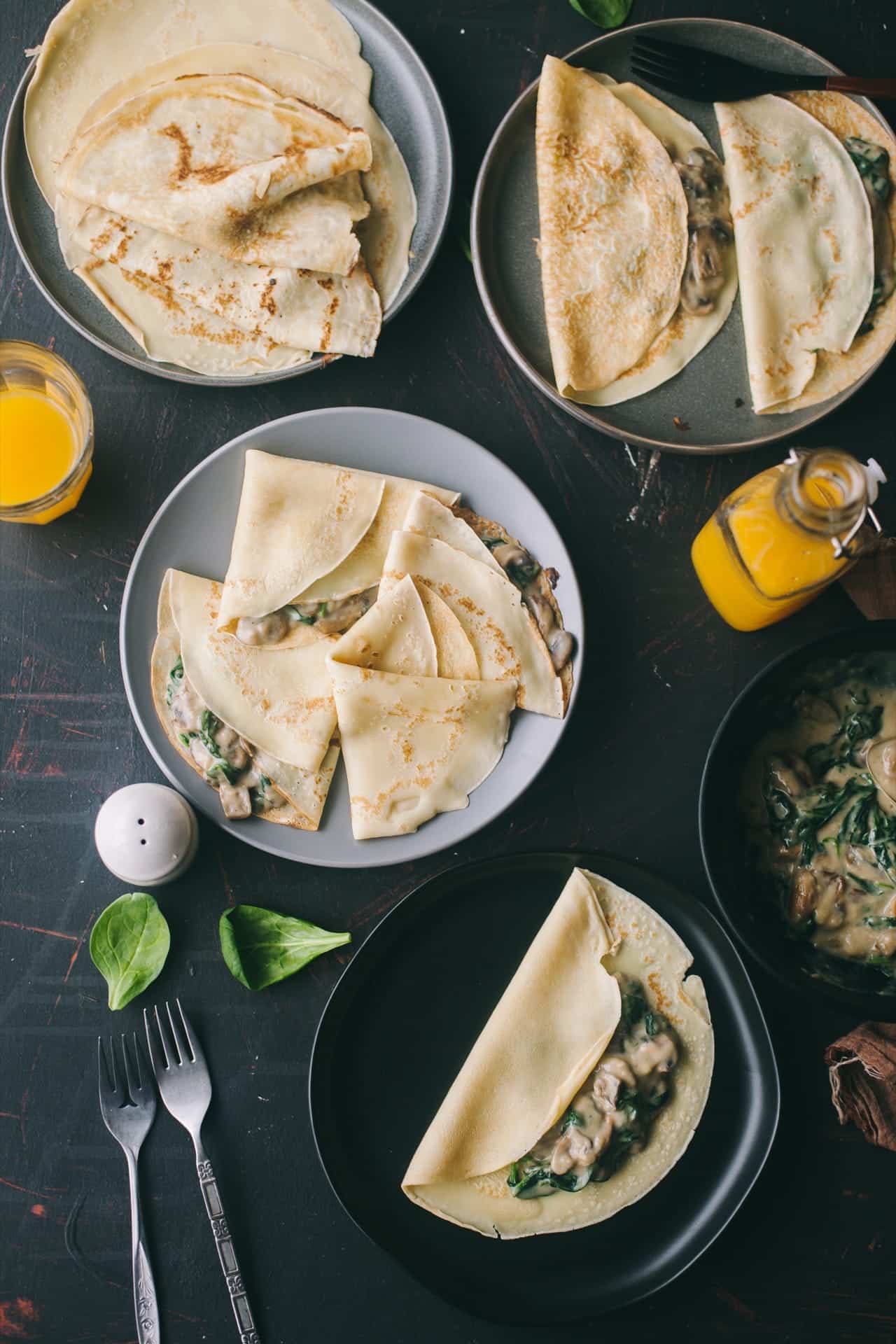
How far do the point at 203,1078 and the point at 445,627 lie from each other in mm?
1069

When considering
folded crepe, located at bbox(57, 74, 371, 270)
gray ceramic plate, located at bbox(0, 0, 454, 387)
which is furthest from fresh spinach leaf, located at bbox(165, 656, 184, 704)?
folded crepe, located at bbox(57, 74, 371, 270)

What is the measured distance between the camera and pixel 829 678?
7.19 ft

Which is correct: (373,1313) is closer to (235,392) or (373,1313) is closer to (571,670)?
(571,670)

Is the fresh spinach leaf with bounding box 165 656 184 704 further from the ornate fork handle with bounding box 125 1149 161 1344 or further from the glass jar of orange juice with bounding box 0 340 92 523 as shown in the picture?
the ornate fork handle with bounding box 125 1149 161 1344

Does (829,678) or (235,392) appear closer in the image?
(829,678)

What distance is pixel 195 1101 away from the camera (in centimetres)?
228

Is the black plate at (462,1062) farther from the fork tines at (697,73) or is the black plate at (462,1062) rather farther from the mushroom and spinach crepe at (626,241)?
the fork tines at (697,73)

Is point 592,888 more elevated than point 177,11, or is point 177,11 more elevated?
point 177,11

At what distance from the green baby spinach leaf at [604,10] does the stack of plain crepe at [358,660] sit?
1.09 m

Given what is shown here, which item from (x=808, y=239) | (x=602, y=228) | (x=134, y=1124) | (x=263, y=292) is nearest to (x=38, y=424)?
(x=263, y=292)

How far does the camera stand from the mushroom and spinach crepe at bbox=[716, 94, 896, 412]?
7.56 ft

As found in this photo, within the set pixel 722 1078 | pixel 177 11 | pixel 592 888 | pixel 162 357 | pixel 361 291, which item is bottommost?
pixel 722 1078

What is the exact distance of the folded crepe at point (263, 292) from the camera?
2268 mm

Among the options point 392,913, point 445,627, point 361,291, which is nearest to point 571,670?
point 445,627
